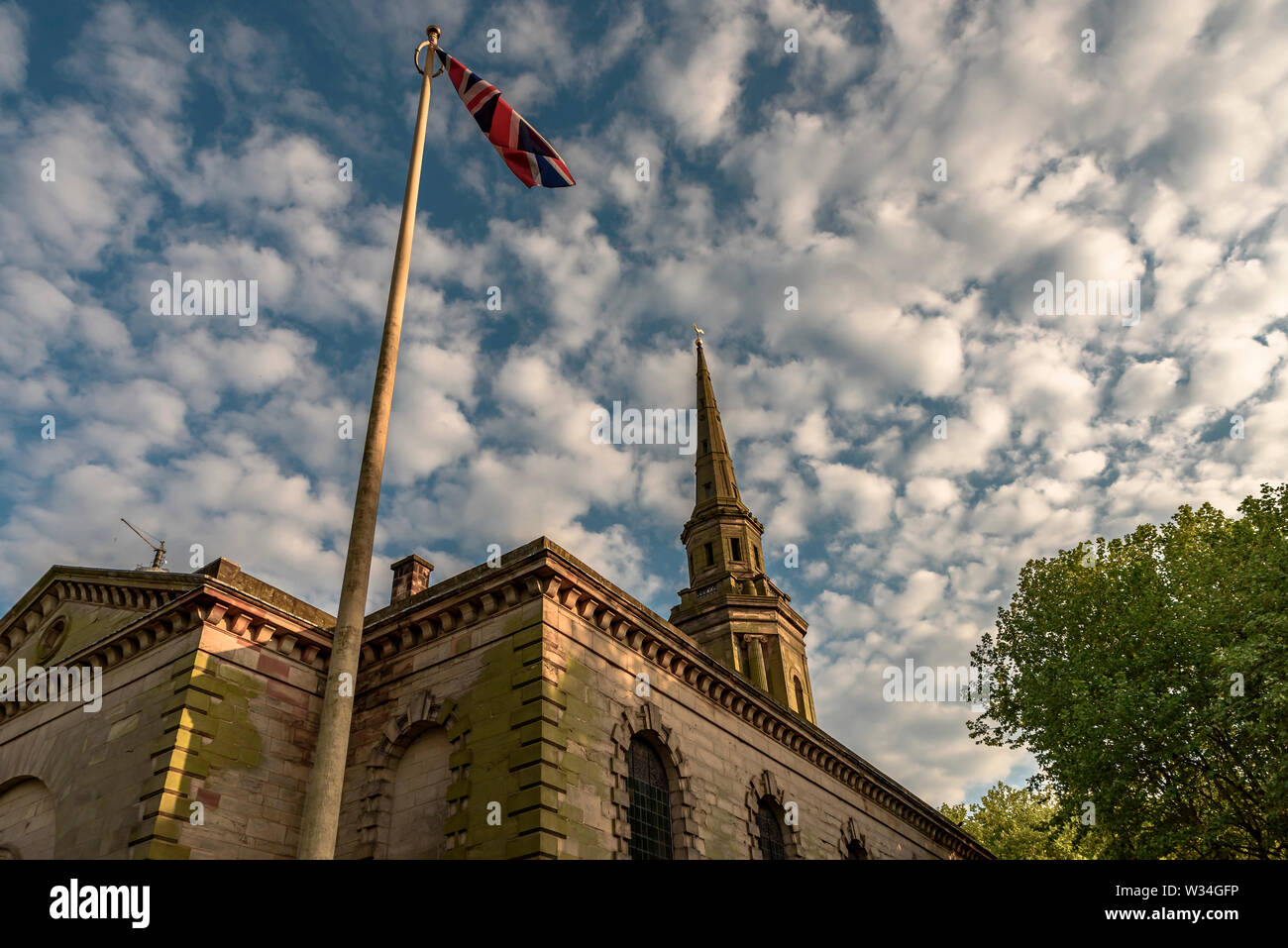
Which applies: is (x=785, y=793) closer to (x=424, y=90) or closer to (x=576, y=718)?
(x=576, y=718)

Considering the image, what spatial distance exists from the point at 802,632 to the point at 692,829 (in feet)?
82.7

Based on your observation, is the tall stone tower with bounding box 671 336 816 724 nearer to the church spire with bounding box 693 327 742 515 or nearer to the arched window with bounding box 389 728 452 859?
the church spire with bounding box 693 327 742 515

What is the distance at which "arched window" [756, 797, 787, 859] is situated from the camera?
74.2 feet

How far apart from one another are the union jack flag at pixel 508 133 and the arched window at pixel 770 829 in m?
17.4

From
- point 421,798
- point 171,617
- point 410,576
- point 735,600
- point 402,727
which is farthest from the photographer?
point 735,600

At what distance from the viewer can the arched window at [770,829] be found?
22627 millimetres

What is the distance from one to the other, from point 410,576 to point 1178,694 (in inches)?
848

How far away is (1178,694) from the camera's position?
23000mm

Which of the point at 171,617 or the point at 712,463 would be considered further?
the point at 712,463

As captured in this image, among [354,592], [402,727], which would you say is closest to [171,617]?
[402,727]
